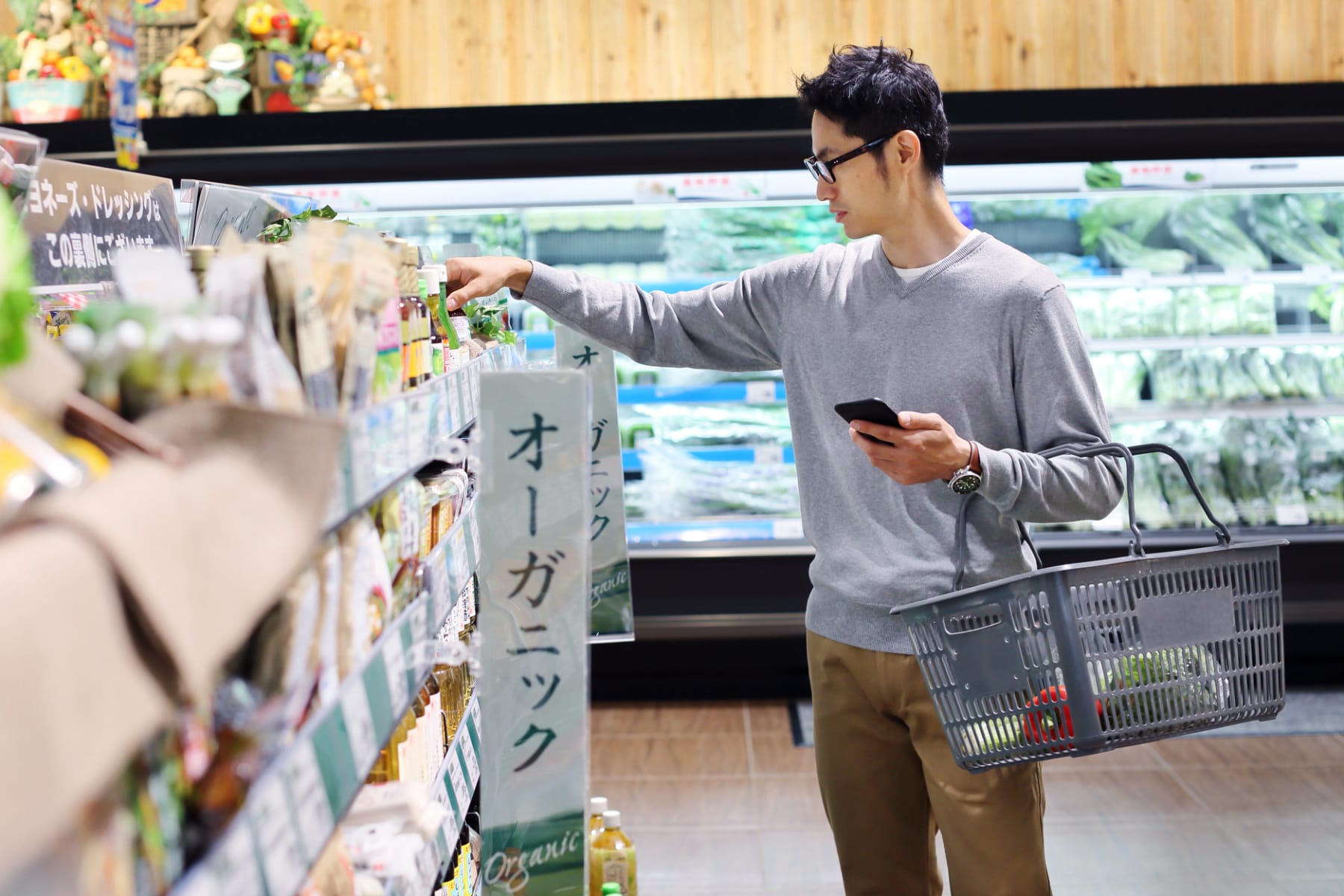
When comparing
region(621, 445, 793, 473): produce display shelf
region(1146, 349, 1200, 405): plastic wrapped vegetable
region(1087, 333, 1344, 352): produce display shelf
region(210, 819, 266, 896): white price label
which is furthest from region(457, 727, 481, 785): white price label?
region(1146, 349, 1200, 405): plastic wrapped vegetable

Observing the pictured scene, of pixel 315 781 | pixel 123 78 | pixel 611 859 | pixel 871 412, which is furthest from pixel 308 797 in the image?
pixel 123 78

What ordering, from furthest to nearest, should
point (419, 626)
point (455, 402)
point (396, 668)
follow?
point (455, 402) < point (419, 626) < point (396, 668)

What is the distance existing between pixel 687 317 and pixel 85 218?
1116 mm

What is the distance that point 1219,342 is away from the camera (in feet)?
13.8

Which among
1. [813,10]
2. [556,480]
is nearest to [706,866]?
[556,480]

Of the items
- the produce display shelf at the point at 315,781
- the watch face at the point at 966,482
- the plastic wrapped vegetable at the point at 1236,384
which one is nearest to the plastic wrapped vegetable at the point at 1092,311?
the plastic wrapped vegetable at the point at 1236,384

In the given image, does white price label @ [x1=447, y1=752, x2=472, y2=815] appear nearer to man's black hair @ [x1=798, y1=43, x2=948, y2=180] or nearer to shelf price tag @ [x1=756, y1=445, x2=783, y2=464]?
man's black hair @ [x1=798, y1=43, x2=948, y2=180]

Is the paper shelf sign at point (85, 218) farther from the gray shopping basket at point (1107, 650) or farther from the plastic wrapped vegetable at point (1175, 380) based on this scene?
the plastic wrapped vegetable at point (1175, 380)

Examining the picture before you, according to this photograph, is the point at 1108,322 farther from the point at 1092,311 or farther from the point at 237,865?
the point at 237,865

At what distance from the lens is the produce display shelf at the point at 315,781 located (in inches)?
24.3

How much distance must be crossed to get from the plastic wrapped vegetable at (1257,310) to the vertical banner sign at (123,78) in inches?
149

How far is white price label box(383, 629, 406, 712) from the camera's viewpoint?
93 centimetres

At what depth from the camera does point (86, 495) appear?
48cm

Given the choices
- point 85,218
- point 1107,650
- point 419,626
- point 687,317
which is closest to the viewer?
point 419,626
